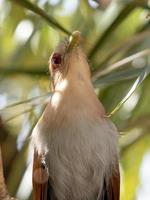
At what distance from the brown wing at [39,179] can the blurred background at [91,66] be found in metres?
0.13

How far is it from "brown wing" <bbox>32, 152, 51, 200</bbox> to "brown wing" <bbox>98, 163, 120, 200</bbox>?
220mm

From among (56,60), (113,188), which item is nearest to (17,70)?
(56,60)

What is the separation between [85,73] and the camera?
3006mm

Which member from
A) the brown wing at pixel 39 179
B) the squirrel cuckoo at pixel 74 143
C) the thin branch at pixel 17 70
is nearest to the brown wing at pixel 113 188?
the squirrel cuckoo at pixel 74 143

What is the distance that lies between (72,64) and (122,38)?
1.83 ft

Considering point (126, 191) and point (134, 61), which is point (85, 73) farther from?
point (126, 191)

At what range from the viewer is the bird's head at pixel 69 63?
2986 mm

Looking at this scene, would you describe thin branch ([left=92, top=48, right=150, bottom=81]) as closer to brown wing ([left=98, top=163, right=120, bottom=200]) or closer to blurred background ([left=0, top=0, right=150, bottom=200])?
blurred background ([left=0, top=0, right=150, bottom=200])

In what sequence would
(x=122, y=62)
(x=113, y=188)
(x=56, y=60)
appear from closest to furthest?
1. (x=122, y=62)
2. (x=113, y=188)
3. (x=56, y=60)

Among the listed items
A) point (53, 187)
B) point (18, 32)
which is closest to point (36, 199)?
point (53, 187)

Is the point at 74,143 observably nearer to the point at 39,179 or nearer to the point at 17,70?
the point at 39,179

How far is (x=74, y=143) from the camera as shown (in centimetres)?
288

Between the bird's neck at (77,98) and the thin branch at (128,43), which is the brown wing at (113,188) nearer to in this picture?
the bird's neck at (77,98)

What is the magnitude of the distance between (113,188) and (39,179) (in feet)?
0.88
